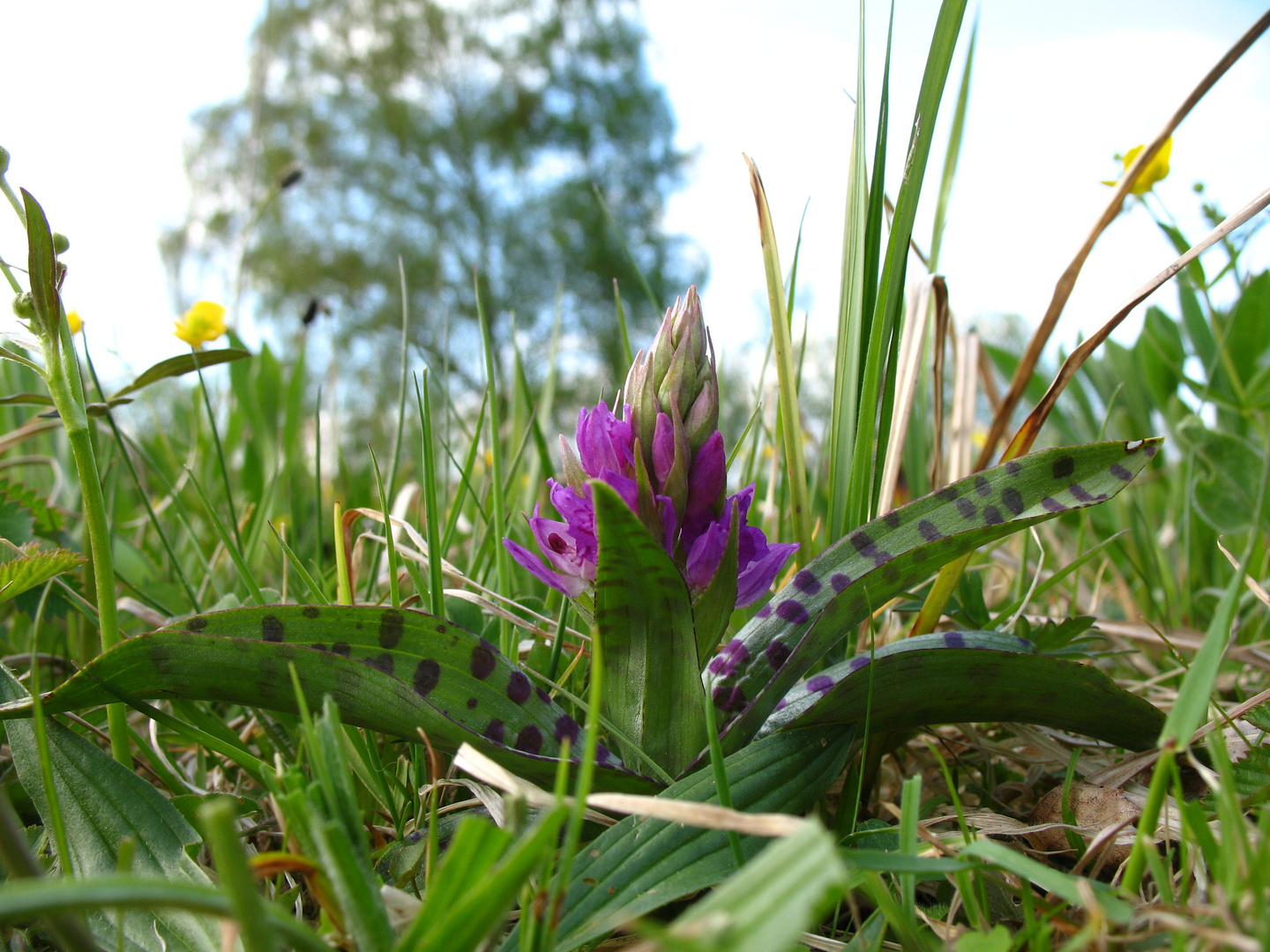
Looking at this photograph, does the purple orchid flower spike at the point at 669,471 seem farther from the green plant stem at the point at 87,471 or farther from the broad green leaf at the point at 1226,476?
the broad green leaf at the point at 1226,476

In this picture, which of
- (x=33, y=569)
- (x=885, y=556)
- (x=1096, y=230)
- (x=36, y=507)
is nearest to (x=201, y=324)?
(x=36, y=507)

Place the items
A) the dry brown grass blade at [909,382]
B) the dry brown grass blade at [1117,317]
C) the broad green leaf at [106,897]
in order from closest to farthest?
the broad green leaf at [106,897], the dry brown grass blade at [1117,317], the dry brown grass blade at [909,382]

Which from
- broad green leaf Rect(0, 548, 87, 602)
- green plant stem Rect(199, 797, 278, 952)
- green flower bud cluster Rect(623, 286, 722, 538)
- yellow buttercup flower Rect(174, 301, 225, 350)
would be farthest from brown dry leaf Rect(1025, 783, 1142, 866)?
yellow buttercup flower Rect(174, 301, 225, 350)

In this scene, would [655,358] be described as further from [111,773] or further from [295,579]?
[295,579]

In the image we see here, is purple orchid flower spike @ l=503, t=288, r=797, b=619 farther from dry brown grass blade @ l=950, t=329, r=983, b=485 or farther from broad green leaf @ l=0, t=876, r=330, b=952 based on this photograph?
dry brown grass blade @ l=950, t=329, r=983, b=485

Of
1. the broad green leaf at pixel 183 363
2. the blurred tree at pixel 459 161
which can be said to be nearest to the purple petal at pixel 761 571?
the broad green leaf at pixel 183 363

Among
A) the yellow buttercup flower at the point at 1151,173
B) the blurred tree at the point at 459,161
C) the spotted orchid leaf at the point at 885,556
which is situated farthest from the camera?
the blurred tree at the point at 459,161

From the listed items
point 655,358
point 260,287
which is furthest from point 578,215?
point 655,358
